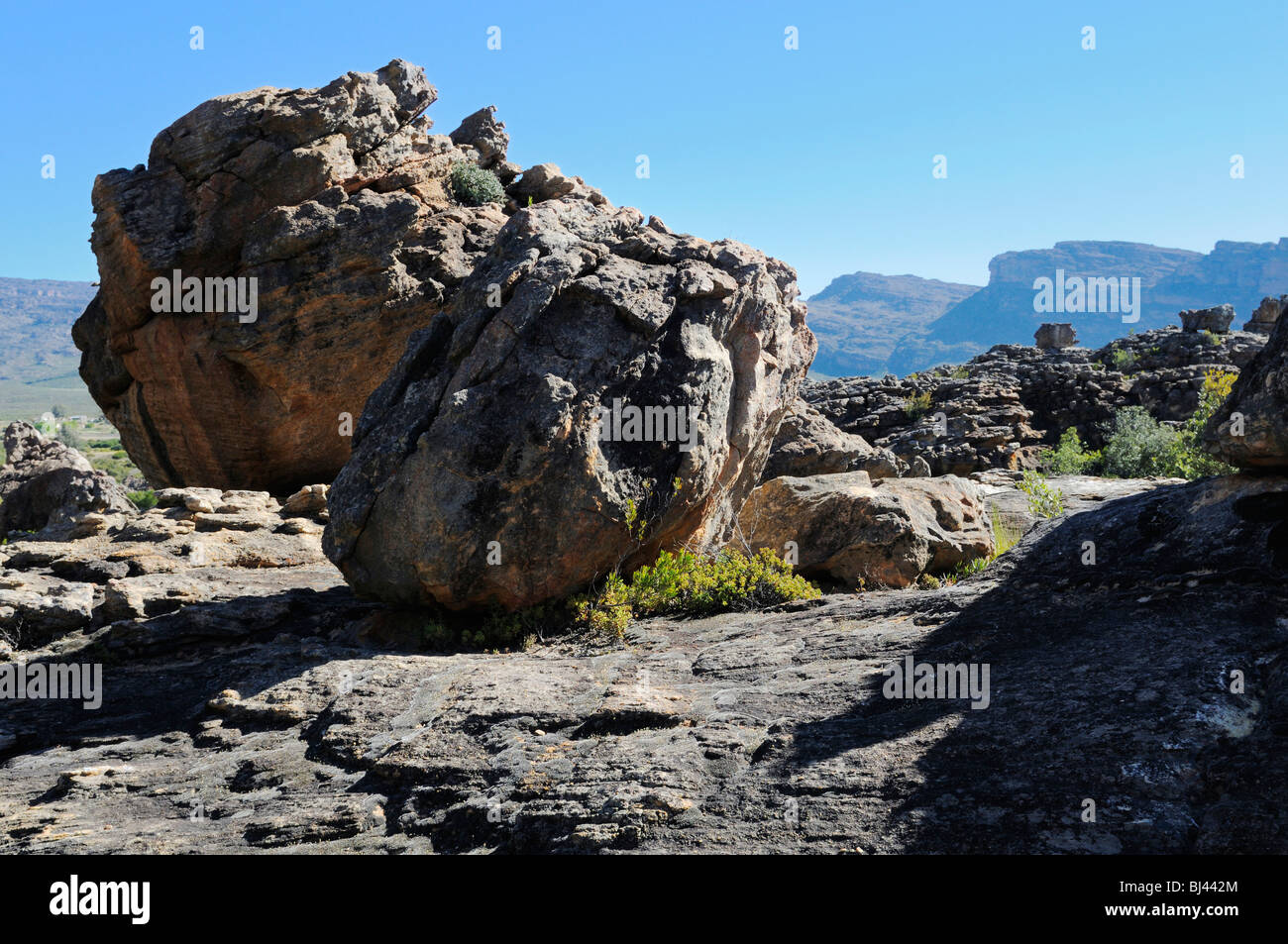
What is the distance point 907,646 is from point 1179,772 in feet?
8.95

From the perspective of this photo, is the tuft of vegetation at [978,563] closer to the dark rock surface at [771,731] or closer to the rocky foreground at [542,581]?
the rocky foreground at [542,581]

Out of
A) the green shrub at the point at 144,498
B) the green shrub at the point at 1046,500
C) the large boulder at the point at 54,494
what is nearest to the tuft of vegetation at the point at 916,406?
the green shrub at the point at 1046,500

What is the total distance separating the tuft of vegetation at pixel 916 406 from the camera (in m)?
36.9

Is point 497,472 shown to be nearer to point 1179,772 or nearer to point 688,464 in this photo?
point 688,464

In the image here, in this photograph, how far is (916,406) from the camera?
122 ft

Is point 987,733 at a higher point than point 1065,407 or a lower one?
lower

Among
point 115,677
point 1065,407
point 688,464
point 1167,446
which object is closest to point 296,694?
point 115,677

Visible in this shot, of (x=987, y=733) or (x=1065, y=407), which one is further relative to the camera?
(x=1065, y=407)

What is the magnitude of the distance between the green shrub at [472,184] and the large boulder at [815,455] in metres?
7.83

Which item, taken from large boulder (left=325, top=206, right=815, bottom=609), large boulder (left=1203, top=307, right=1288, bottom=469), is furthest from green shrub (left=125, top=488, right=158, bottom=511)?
large boulder (left=1203, top=307, right=1288, bottom=469)

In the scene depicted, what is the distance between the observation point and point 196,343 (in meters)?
17.1

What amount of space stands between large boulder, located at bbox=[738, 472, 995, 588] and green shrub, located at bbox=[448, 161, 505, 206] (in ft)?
32.8

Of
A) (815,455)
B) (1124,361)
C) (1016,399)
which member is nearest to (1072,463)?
(815,455)

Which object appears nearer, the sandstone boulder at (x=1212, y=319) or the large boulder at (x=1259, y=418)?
the large boulder at (x=1259, y=418)
